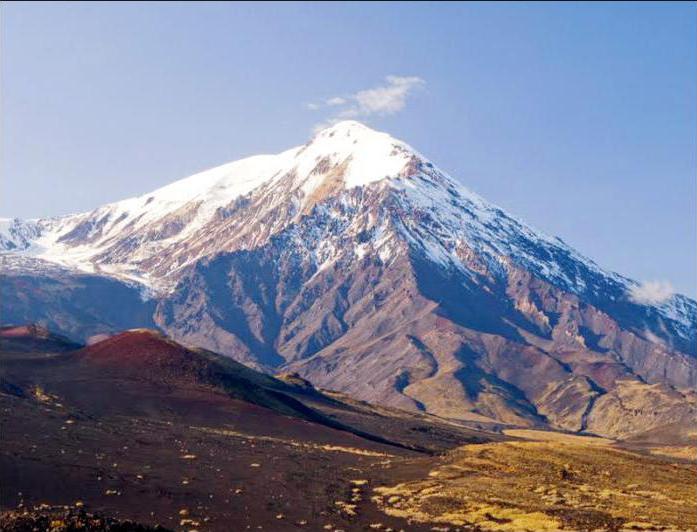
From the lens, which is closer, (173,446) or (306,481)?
(306,481)

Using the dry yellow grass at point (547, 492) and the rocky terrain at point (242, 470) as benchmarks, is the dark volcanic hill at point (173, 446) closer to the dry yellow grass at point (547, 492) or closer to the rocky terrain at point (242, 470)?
the rocky terrain at point (242, 470)

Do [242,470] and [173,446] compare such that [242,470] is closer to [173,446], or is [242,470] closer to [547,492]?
[173,446]

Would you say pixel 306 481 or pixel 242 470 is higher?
pixel 306 481

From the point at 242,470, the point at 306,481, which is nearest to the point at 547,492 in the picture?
the point at 306,481

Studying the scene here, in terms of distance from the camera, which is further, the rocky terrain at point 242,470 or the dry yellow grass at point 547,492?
the dry yellow grass at point 547,492

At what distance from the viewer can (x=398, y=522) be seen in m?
65.3

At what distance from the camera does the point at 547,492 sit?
7756 cm

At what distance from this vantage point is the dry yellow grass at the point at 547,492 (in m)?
66.4

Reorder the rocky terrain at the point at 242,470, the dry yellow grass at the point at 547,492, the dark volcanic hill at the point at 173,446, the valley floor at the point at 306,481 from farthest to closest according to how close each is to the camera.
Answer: the dry yellow grass at the point at 547,492 → the valley floor at the point at 306,481 → the dark volcanic hill at the point at 173,446 → the rocky terrain at the point at 242,470

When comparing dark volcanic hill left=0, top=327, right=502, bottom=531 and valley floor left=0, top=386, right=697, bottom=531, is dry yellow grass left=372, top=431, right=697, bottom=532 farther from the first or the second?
dark volcanic hill left=0, top=327, right=502, bottom=531

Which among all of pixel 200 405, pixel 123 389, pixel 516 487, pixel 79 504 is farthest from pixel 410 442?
pixel 79 504

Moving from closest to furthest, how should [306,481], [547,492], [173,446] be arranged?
[547,492] < [306,481] < [173,446]

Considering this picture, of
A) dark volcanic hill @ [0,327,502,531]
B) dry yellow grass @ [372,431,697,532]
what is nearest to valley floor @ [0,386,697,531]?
dry yellow grass @ [372,431,697,532]

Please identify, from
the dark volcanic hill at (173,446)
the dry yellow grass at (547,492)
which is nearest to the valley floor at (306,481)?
the dry yellow grass at (547,492)
